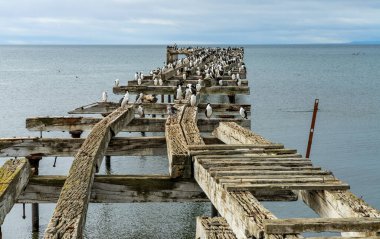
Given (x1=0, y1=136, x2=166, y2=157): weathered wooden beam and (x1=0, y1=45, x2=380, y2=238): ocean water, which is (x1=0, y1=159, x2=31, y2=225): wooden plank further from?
(x1=0, y1=45, x2=380, y2=238): ocean water

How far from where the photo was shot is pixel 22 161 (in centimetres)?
628

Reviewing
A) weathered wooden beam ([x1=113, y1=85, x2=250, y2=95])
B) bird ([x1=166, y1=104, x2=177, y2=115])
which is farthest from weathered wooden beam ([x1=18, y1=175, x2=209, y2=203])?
weathered wooden beam ([x1=113, y1=85, x2=250, y2=95])

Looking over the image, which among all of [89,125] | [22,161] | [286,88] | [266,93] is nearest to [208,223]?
[22,161]

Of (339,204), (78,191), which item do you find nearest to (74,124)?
(78,191)

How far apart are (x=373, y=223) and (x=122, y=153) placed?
17.9 feet

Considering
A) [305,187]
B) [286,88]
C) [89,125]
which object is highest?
[305,187]

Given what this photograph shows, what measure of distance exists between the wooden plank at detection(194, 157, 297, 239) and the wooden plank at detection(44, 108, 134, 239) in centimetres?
116

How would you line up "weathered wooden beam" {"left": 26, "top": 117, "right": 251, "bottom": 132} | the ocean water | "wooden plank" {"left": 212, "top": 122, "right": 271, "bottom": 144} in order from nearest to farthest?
"wooden plank" {"left": 212, "top": 122, "right": 271, "bottom": 144} < "weathered wooden beam" {"left": 26, "top": 117, "right": 251, "bottom": 132} < the ocean water

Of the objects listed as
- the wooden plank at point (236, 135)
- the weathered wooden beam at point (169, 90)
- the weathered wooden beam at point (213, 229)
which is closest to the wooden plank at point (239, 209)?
the weathered wooden beam at point (213, 229)

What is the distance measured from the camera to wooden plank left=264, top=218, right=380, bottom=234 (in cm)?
422

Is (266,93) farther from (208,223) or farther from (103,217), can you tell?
(208,223)

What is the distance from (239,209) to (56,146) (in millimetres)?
4715

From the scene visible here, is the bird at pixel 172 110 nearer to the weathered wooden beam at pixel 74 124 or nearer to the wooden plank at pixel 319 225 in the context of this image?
the weathered wooden beam at pixel 74 124

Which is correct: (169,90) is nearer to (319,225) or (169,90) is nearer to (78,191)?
(78,191)
